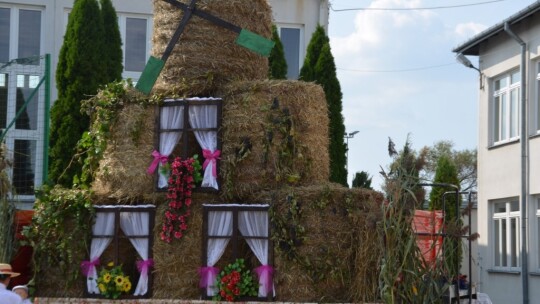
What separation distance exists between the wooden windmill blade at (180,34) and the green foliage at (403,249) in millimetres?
2726

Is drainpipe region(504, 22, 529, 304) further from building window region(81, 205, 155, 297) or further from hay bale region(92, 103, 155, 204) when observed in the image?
hay bale region(92, 103, 155, 204)

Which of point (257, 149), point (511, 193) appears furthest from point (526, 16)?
point (257, 149)

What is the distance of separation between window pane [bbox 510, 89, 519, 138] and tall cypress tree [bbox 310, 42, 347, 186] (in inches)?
138

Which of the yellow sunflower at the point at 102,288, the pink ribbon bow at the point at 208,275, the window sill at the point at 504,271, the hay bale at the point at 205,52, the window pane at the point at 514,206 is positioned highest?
the hay bale at the point at 205,52

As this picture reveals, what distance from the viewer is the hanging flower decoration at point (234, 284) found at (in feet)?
36.9

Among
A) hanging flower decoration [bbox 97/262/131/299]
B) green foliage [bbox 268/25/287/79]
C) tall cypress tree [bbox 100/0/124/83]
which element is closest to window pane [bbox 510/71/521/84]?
green foliage [bbox 268/25/287/79]

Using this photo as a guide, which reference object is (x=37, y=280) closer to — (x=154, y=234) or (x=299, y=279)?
(x=154, y=234)

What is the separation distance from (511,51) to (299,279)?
10.7 metres

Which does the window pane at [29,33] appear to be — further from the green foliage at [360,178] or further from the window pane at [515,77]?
the window pane at [515,77]

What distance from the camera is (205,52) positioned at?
1217 centimetres

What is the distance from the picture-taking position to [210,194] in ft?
38.4

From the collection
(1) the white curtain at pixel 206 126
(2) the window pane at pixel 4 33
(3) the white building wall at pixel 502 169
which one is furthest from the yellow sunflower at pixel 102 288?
(2) the window pane at pixel 4 33

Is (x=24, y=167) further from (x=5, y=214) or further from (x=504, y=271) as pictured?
(x=504, y=271)

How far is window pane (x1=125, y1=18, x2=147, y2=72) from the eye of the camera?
22.9m
